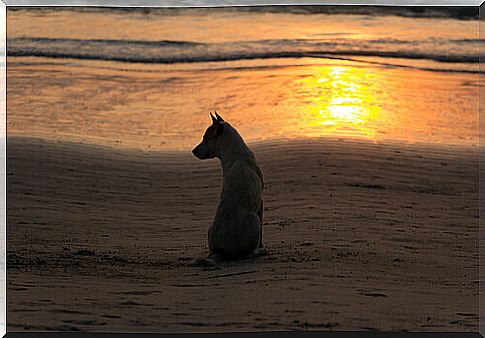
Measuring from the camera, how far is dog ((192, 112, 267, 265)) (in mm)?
7973

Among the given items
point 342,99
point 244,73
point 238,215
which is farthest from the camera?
point 244,73

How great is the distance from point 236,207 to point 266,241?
754 millimetres

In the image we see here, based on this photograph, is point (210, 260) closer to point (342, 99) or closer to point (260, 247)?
point (260, 247)

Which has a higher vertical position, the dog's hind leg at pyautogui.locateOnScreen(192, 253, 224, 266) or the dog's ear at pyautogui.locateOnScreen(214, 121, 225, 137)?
the dog's ear at pyautogui.locateOnScreen(214, 121, 225, 137)

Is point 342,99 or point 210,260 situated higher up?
point 342,99

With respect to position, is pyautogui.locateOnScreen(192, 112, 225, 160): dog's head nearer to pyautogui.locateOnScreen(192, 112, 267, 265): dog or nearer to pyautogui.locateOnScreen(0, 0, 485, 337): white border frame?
pyautogui.locateOnScreen(192, 112, 267, 265): dog

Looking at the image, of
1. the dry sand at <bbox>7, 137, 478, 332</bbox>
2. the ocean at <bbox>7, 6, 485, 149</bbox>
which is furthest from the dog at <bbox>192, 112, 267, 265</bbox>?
the ocean at <bbox>7, 6, 485, 149</bbox>

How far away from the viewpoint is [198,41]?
28.9ft

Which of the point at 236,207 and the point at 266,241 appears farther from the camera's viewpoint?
the point at 266,241

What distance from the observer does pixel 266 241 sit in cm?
864

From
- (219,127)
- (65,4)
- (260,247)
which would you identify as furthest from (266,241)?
(65,4)

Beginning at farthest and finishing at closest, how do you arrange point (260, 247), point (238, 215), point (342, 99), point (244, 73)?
1. point (244, 73)
2. point (342, 99)
3. point (260, 247)
4. point (238, 215)

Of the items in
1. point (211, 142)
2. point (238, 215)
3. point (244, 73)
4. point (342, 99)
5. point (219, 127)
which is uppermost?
point (244, 73)

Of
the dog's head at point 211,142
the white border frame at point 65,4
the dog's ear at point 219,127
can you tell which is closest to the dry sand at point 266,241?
the white border frame at point 65,4
